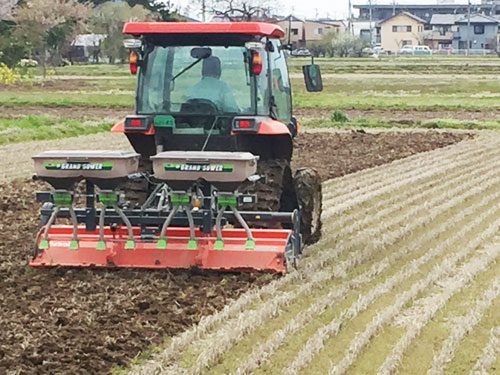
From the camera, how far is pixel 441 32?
111 meters

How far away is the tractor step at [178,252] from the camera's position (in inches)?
305

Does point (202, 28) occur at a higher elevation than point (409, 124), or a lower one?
higher

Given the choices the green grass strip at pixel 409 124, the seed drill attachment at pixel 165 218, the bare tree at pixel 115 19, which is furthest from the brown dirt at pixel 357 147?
the bare tree at pixel 115 19

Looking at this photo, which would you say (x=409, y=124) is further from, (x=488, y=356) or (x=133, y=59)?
(x=488, y=356)

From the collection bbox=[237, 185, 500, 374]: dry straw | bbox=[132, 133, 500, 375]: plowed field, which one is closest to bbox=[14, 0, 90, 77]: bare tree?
bbox=[237, 185, 500, 374]: dry straw

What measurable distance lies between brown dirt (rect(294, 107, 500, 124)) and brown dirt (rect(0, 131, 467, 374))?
19907 mm

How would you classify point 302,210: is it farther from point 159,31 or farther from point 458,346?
point 458,346

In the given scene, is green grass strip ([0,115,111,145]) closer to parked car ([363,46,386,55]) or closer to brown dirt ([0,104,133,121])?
brown dirt ([0,104,133,121])

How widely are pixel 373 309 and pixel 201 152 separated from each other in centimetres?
185

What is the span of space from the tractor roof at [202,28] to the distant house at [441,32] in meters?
105

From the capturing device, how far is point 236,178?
7.39 meters

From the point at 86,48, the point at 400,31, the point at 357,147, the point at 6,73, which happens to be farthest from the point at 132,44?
the point at 400,31

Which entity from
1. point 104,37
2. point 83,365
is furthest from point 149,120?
point 104,37

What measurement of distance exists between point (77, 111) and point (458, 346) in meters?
25.2
